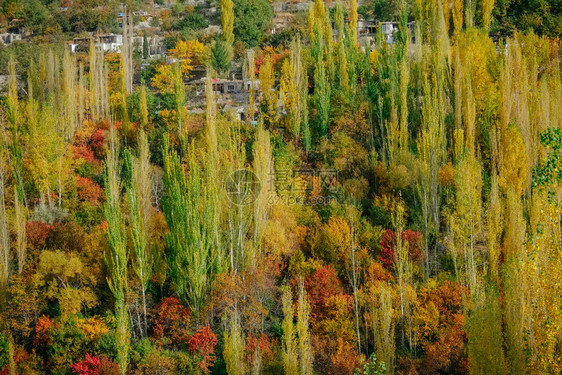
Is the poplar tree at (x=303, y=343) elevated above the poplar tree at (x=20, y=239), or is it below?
Answer: below

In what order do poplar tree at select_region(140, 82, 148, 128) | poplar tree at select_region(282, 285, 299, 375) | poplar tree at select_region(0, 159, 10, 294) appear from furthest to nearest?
poplar tree at select_region(140, 82, 148, 128), poplar tree at select_region(0, 159, 10, 294), poplar tree at select_region(282, 285, 299, 375)

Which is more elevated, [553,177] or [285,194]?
[553,177]

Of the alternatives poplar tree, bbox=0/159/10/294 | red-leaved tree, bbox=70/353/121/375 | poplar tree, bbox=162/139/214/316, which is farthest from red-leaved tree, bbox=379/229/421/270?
poplar tree, bbox=0/159/10/294

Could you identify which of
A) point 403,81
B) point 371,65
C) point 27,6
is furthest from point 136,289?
point 27,6

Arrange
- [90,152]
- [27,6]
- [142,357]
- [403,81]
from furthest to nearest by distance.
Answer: [27,6] → [90,152] → [403,81] → [142,357]

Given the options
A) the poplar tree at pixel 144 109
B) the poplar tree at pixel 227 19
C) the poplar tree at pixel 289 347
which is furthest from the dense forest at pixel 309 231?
the poplar tree at pixel 227 19

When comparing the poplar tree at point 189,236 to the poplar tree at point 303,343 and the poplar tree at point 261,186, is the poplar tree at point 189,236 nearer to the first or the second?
the poplar tree at point 261,186

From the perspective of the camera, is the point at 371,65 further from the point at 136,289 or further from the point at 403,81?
the point at 136,289

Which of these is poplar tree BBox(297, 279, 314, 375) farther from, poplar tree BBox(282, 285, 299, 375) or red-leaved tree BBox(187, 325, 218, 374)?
red-leaved tree BBox(187, 325, 218, 374)
